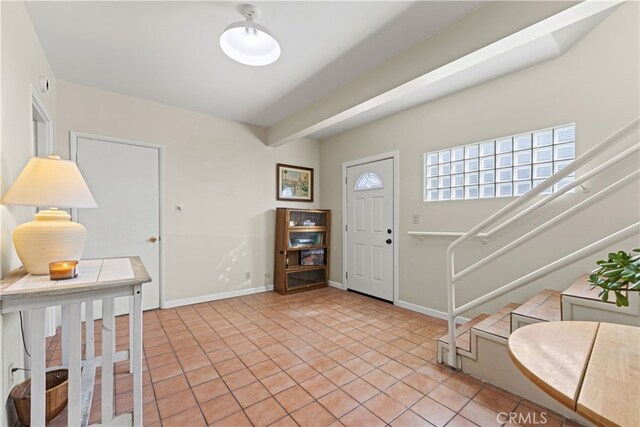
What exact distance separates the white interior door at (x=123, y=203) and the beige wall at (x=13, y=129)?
112cm

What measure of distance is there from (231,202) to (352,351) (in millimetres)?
2625

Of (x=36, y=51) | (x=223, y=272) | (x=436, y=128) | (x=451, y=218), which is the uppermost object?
(x=36, y=51)

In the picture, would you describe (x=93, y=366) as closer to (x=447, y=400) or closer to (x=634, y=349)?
(x=447, y=400)

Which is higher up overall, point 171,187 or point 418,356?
point 171,187

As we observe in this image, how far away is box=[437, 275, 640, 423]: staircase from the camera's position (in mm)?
1473

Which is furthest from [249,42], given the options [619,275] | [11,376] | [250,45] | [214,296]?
[214,296]

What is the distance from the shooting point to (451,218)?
300 centimetres

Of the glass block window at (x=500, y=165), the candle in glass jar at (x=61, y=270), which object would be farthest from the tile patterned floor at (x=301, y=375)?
the glass block window at (x=500, y=165)

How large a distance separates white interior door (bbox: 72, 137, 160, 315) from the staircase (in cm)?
336

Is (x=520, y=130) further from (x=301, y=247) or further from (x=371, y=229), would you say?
(x=301, y=247)

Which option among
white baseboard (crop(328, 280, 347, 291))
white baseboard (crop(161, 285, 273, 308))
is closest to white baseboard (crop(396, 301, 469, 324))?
white baseboard (crop(328, 280, 347, 291))

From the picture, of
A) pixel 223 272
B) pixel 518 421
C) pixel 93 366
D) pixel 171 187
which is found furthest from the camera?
pixel 223 272

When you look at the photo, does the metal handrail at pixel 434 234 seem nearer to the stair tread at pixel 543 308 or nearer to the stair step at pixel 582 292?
the stair tread at pixel 543 308

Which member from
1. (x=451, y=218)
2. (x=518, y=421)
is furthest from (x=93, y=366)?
(x=451, y=218)
